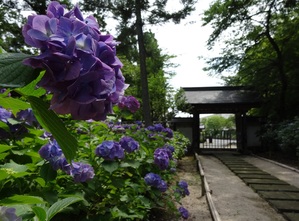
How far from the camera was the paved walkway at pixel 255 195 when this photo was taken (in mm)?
3859

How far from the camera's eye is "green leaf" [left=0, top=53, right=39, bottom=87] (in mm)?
338

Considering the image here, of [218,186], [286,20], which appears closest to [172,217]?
[218,186]

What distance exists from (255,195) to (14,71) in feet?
17.5

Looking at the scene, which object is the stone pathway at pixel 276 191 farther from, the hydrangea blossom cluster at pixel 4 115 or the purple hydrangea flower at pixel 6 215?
the purple hydrangea flower at pixel 6 215

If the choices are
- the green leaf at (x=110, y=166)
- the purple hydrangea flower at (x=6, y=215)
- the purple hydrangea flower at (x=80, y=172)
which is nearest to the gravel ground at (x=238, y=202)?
the green leaf at (x=110, y=166)

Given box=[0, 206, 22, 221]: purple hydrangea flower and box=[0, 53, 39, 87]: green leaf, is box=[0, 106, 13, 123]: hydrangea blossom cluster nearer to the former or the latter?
box=[0, 206, 22, 221]: purple hydrangea flower

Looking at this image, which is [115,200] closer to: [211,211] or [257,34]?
[211,211]

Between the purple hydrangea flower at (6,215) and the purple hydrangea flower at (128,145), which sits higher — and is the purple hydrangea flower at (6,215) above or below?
below

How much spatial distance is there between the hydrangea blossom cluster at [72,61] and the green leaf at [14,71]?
0.01 meters

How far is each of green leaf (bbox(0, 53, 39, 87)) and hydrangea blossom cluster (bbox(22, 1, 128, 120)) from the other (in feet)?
0.04

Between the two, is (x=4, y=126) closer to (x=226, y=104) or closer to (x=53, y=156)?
(x=53, y=156)

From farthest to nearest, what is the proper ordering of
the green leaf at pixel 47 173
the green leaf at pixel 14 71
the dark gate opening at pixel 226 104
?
1. the dark gate opening at pixel 226 104
2. the green leaf at pixel 47 173
3. the green leaf at pixel 14 71

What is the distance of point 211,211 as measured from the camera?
3.86 m

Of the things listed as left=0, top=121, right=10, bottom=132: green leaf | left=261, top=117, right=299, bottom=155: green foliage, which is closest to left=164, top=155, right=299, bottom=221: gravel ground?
left=261, top=117, right=299, bottom=155: green foliage
